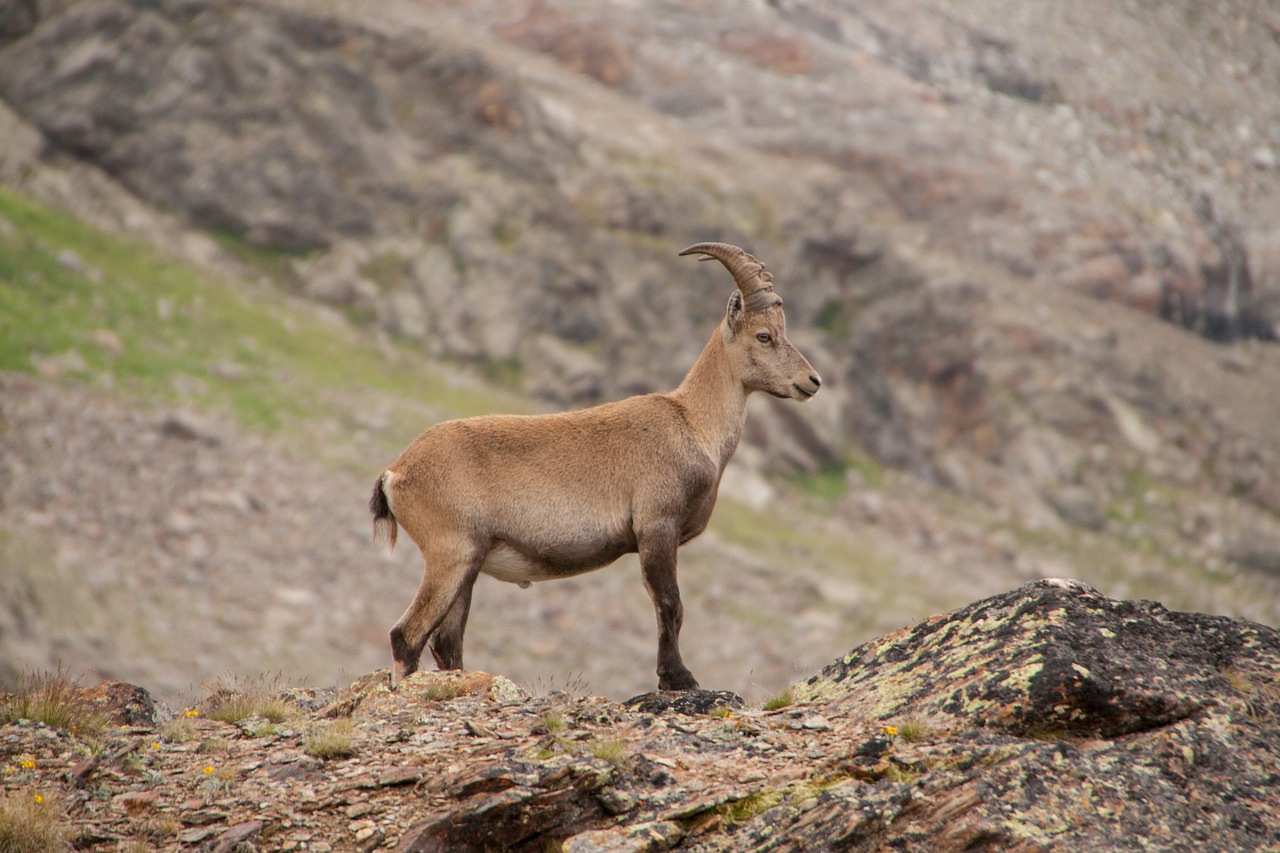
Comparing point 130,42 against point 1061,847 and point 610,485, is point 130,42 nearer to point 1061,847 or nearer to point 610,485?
point 610,485

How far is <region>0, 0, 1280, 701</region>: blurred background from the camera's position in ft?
107

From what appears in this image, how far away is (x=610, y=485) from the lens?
377 inches

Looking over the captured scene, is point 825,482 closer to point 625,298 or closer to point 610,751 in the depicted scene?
point 625,298

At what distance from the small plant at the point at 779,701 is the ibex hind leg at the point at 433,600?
8.03 feet

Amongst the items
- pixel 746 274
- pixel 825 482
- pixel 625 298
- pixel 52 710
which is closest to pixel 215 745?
pixel 52 710

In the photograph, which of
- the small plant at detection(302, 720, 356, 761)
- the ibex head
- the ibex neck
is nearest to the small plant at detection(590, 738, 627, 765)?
the small plant at detection(302, 720, 356, 761)

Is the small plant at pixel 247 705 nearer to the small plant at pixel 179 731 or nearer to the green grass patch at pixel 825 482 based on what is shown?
the small plant at pixel 179 731

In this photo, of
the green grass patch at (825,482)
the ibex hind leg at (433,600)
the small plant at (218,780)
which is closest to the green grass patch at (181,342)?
the green grass patch at (825,482)

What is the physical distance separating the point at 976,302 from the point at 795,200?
1011 cm

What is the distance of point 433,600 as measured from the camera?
30.0 feet

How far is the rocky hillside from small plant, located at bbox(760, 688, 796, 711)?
0.04m

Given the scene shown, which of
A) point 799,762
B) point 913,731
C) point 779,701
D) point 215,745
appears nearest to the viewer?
point 913,731

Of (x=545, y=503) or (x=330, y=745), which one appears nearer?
(x=330, y=745)

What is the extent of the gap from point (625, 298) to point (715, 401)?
41.3 metres
